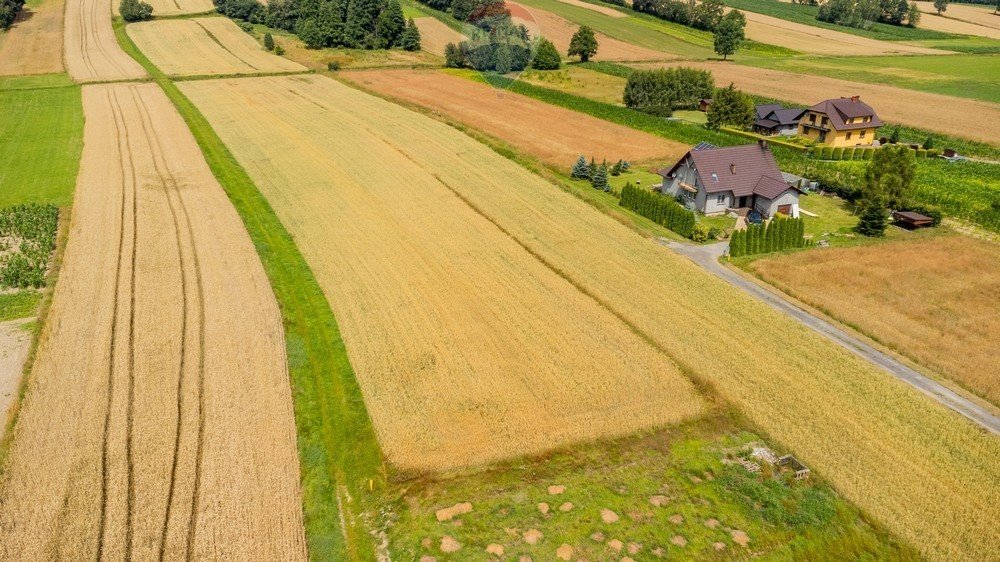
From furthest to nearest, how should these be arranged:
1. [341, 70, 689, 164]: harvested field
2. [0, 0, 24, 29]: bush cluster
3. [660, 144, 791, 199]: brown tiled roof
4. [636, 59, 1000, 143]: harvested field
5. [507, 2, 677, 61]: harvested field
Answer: [507, 2, 677, 61]: harvested field
[0, 0, 24, 29]: bush cluster
[636, 59, 1000, 143]: harvested field
[341, 70, 689, 164]: harvested field
[660, 144, 791, 199]: brown tiled roof

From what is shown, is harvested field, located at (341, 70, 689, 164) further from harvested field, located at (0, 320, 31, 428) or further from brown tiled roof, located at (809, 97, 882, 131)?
harvested field, located at (0, 320, 31, 428)

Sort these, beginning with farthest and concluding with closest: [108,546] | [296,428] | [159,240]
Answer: [159,240] < [296,428] < [108,546]

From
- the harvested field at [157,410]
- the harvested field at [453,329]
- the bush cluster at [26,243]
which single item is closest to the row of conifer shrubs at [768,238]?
the harvested field at [453,329]

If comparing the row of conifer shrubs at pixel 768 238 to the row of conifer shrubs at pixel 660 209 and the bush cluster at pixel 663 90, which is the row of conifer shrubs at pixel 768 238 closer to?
the row of conifer shrubs at pixel 660 209

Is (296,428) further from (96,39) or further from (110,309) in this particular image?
(96,39)

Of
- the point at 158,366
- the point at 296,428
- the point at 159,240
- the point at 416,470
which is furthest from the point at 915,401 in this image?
the point at 159,240

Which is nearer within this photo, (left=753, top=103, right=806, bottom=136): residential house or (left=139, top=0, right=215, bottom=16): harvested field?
(left=753, top=103, right=806, bottom=136): residential house

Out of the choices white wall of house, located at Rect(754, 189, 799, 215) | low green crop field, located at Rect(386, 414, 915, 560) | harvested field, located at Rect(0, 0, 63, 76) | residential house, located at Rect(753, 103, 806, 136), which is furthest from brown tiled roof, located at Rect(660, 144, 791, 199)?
harvested field, located at Rect(0, 0, 63, 76)
